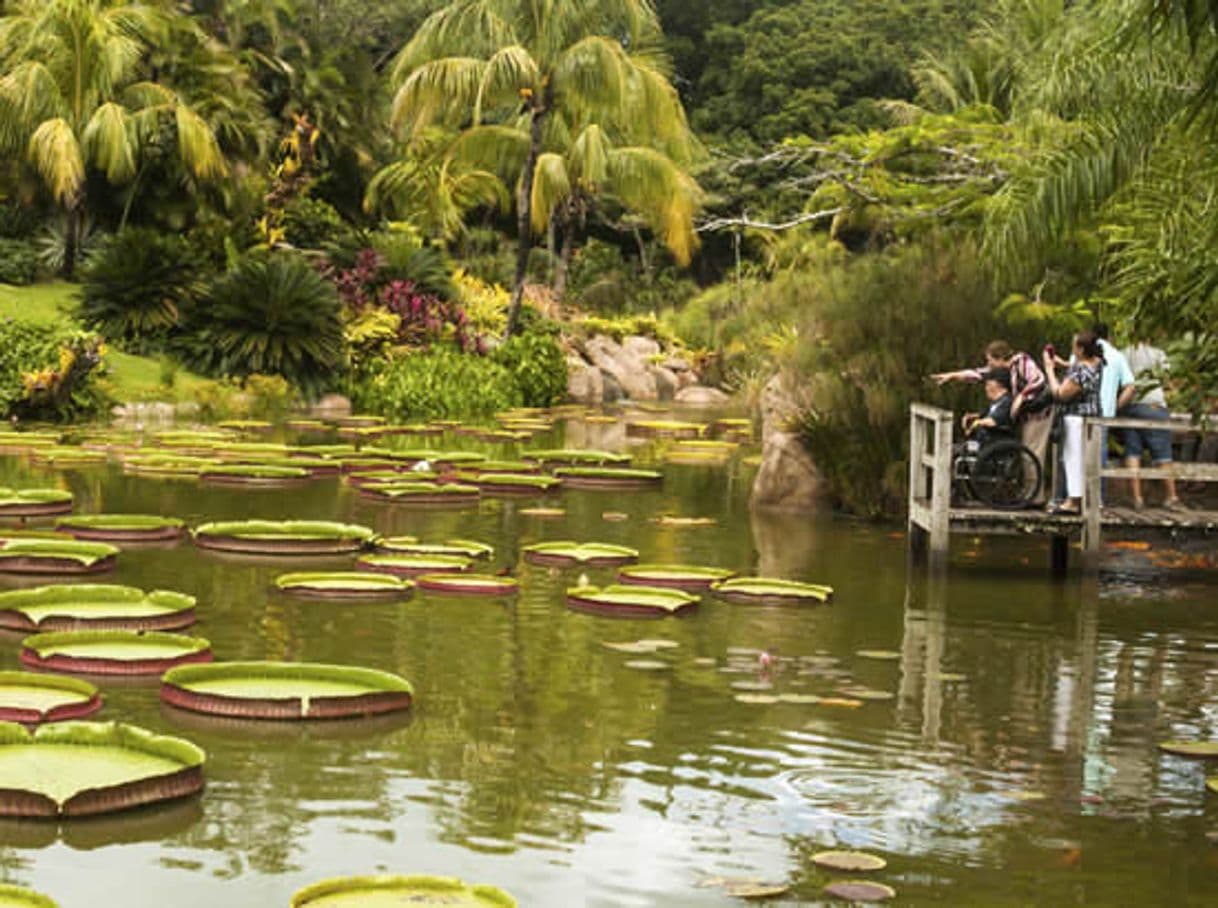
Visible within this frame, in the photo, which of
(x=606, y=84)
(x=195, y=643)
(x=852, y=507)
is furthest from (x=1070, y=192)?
(x=606, y=84)

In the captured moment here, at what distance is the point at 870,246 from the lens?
846 inches

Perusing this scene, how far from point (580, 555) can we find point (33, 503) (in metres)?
3.94

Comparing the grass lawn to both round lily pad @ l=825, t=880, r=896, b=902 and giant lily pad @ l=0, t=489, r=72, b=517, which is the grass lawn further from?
round lily pad @ l=825, t=880, r=896, b=902

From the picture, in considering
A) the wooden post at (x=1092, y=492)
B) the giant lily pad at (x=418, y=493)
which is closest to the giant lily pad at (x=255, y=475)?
the giant lily pad at (x=418, y=493)

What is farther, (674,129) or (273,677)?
Result: (674,129)

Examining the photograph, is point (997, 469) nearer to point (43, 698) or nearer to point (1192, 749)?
point (1192, 749)

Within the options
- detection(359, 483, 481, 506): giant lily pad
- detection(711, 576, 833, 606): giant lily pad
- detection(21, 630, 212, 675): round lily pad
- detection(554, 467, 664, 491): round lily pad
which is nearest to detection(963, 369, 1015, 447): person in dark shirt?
detection(711, 576, 833, 606): giant lily pad

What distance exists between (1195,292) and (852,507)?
786 cm

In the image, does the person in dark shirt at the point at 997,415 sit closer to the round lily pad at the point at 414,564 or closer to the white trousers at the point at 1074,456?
the white trousers at the point at 1074,456

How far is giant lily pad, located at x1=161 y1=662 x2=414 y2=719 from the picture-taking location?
7281 millimetres

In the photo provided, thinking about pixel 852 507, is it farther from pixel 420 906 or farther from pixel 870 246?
pixel 420 906

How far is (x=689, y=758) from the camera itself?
7.05m

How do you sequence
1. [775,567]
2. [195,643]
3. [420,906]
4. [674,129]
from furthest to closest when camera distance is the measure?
[674,129], [775,567], [195,643], [420,906]

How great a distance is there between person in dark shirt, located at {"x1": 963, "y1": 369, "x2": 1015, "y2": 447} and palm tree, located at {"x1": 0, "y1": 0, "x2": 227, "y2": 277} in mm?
16527
